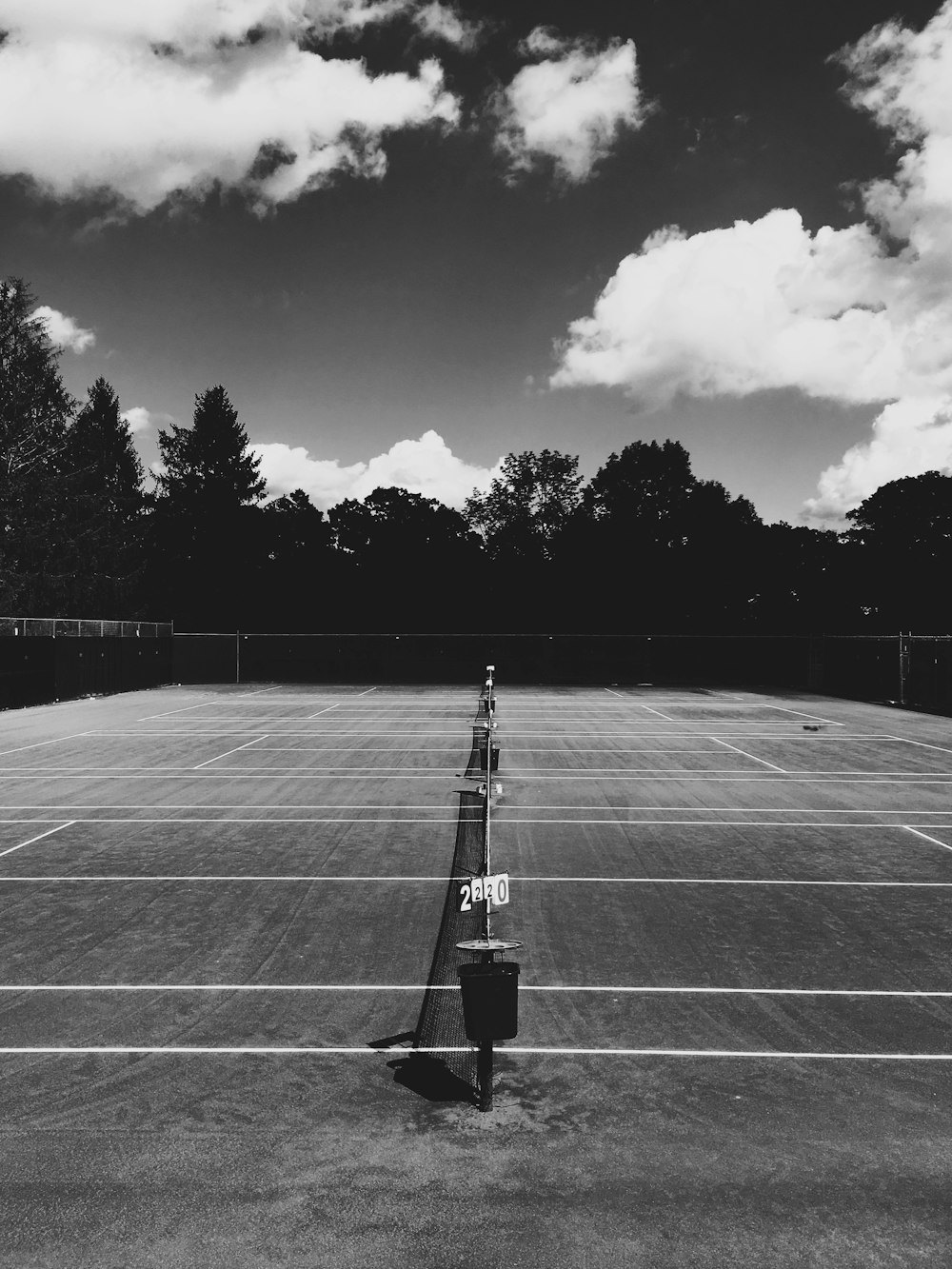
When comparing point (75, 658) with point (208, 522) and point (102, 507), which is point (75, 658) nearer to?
point (102, 507)

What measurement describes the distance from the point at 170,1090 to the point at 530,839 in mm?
8749

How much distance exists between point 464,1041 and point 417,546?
70666mm

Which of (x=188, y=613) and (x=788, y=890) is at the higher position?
(x=188, y=613)

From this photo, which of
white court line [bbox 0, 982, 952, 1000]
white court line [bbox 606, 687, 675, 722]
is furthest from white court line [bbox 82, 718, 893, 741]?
white court line [bbox 0, 982, 952, 1000]

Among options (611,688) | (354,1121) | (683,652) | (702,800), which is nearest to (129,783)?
(702,800)

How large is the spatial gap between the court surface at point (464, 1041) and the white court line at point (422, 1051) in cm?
3

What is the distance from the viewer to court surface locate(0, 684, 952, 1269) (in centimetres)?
553

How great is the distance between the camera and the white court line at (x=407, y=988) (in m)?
8.90

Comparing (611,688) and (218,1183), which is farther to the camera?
(611,688)

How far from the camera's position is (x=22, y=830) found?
15.9m

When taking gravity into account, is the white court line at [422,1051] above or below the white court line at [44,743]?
below

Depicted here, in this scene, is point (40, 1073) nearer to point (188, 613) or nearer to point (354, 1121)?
point (354, 1121)

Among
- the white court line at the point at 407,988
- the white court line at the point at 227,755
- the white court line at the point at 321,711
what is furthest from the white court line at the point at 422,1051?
the white court line at the point at 321,711

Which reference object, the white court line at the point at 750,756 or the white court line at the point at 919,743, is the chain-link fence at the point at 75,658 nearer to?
the white court line at the point at 750,756
